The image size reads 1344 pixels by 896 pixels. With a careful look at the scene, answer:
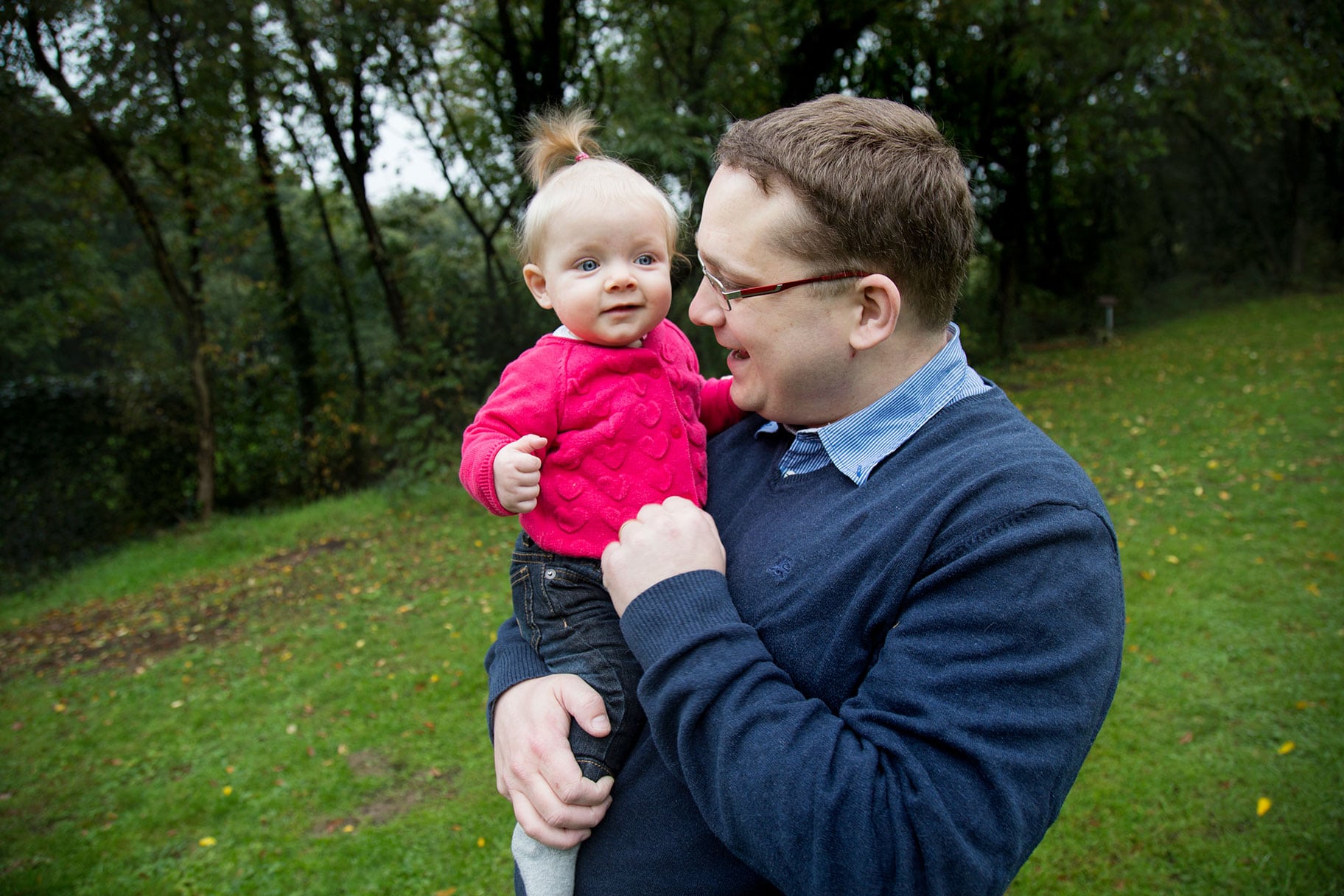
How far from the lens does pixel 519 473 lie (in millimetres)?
1560

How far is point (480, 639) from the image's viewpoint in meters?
6.23

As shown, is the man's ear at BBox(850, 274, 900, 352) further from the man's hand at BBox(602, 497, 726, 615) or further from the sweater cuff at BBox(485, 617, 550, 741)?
the sweater cuff at BBox(485, 617, 550, 741)

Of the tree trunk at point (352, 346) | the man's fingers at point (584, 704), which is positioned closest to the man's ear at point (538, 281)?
the man's fingers at point (584, 704)

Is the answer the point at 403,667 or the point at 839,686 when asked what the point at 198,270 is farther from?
the point at 839,686

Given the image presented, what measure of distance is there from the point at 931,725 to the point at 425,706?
4908 millimetres

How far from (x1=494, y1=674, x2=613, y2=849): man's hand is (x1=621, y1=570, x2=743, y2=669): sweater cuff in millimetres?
327

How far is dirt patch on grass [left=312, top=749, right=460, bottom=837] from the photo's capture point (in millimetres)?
4305

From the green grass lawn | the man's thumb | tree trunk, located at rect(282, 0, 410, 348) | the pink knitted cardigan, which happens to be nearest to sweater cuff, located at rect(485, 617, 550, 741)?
the man's thumb

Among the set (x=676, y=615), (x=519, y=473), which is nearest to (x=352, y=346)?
(x=519, y=473)

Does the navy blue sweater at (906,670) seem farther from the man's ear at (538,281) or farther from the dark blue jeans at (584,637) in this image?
the man's ear at (538,281)

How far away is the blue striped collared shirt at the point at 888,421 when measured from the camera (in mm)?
1413

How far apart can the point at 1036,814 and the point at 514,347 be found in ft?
40.8

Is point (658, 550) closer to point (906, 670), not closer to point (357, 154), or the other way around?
point (906, 670)

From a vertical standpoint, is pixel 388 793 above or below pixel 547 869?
below
